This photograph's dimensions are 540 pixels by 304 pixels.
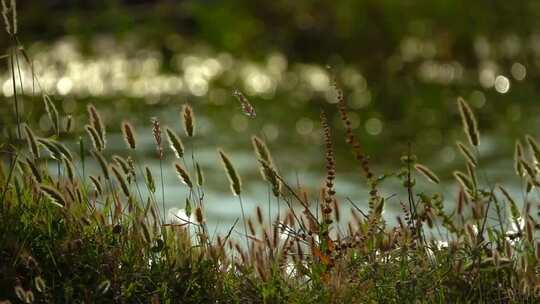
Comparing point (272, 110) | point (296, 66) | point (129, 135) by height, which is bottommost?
point (129, 135)

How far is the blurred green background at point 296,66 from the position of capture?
11258 millimetres

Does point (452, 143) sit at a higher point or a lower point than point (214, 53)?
lower

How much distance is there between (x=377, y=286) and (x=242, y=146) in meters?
7.13

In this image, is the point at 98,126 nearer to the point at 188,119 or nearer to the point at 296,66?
the point at 188,119

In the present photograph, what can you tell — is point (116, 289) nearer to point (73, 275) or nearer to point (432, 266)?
point (73, 275)

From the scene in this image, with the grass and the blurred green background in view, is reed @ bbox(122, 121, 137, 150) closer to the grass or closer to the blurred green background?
the grass

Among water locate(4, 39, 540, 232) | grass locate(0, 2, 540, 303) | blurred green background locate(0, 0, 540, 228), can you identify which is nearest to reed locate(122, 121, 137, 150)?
grass locate(0, 2, 540, 303)

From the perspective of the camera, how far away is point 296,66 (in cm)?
1322

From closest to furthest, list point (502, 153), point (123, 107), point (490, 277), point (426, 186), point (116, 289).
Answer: point (116, 289)
point (490, 277)
point (426, 186)
point (502, 153)
point (123, 107)

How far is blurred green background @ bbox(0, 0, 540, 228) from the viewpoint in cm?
1126

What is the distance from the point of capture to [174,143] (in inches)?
141

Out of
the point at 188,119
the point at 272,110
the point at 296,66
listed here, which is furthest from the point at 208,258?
the point at 296,66

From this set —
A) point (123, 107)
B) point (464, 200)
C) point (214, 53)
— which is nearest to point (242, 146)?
point (123, 107)

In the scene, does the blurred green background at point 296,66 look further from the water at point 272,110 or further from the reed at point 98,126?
the reed at point 98,126
